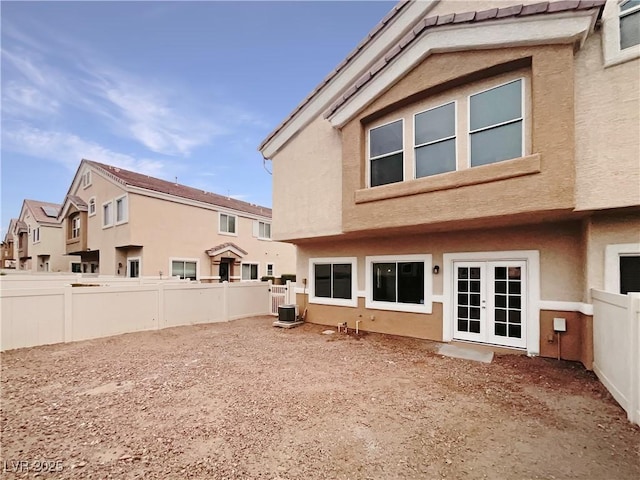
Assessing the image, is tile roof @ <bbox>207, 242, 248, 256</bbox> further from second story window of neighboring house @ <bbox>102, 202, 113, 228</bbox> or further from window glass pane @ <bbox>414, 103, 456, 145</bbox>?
window glass pane @ <bbox>414, 103, 456, 145</bbox>

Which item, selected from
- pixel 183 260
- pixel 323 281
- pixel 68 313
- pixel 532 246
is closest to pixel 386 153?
pixel 532 246

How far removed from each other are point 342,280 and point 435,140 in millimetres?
5676

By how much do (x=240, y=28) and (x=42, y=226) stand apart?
101 feet

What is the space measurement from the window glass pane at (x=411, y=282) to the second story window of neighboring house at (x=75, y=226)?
24616mm

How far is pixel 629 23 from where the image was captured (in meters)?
5.51

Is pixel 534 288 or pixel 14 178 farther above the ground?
pixel 14 178

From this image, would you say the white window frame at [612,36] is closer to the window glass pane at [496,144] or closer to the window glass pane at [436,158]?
the window glass pane at [496,144]

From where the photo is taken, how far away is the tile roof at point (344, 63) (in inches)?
354

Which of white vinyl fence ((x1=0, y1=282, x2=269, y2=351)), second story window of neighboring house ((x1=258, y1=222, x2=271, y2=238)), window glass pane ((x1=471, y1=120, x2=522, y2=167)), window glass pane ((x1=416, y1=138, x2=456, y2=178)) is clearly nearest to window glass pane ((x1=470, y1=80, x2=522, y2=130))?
window glass pane ((x1=471, y1=120, x2=522, y2=167))

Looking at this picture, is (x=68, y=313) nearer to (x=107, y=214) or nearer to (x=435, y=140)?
(x=435, y=140)

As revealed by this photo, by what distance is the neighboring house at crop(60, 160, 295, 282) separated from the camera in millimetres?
17656

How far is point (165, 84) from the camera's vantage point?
15930mm

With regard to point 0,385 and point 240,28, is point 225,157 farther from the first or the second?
point 0,385

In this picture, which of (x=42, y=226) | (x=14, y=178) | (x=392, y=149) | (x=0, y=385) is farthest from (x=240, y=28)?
(x=42, y=226)
